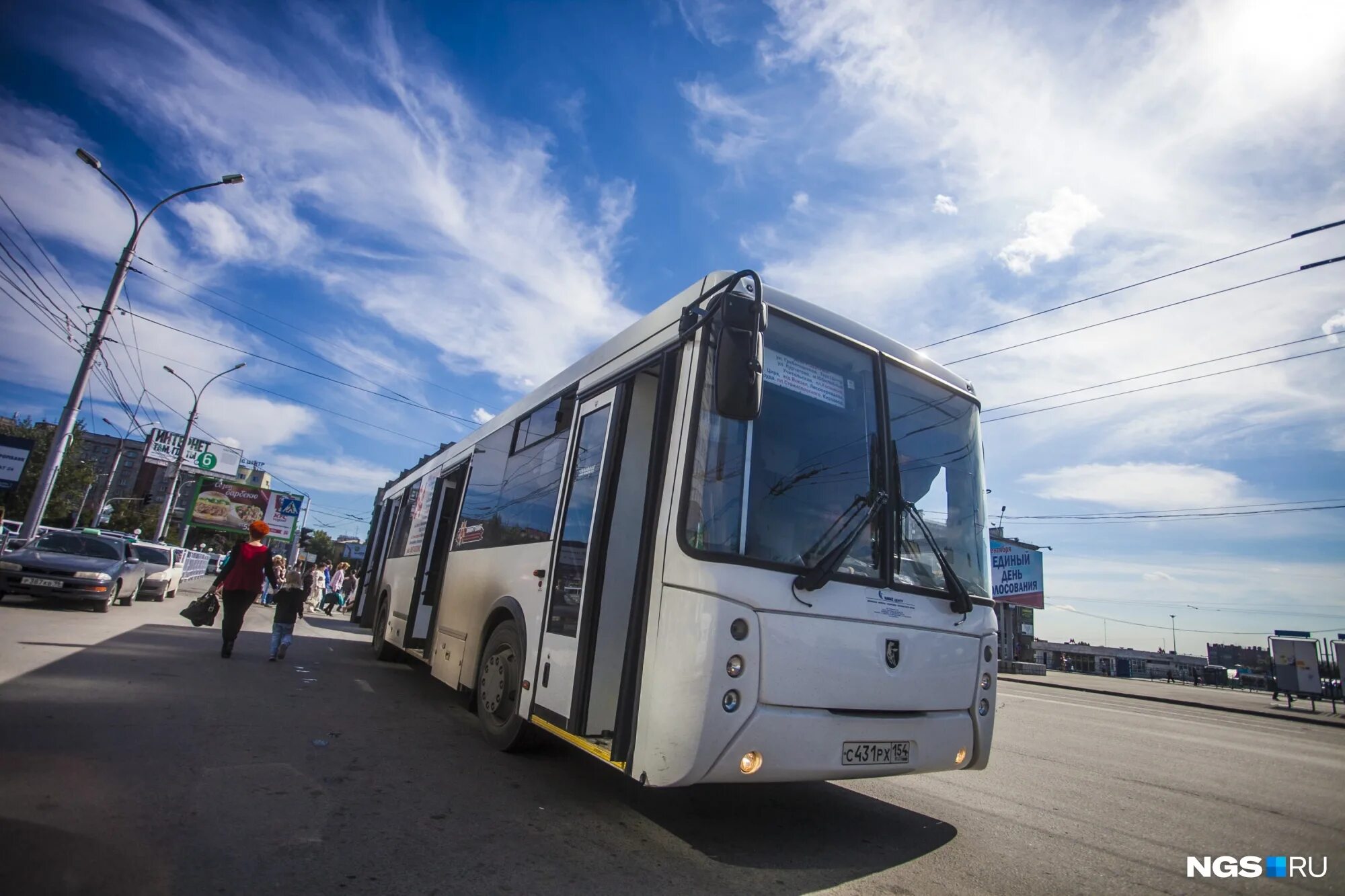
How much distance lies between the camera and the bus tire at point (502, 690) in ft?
17.2

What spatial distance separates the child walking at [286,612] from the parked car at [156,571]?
9.91 meters

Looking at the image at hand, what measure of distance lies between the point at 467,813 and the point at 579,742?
0.75m

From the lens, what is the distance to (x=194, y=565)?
33125mm

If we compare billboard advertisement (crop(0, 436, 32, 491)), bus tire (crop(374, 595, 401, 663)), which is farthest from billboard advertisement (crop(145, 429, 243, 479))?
bus tire (crop(374, 595, 401, 663))

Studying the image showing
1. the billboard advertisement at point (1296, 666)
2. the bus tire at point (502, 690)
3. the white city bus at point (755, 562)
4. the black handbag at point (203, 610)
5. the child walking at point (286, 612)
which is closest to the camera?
the white city bus at point (755, 562)

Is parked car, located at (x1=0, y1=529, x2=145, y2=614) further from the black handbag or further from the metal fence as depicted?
the metal fence

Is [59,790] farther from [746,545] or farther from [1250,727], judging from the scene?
[1250,727]

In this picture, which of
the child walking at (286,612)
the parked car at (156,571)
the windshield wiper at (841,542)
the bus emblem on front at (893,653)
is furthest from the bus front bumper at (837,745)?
the parked car at (156,571)

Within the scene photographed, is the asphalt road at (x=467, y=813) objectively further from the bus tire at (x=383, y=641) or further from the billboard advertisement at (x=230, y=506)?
the billboard advertisement at (x=230, y=506)

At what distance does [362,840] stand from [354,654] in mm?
9839

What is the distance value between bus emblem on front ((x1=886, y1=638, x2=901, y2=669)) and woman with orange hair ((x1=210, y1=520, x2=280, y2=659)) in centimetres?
820

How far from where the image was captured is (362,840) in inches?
133

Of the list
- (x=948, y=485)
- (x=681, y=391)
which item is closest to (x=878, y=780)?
(x=948, y=485)

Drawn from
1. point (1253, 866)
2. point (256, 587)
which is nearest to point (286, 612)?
point (256, 587)
